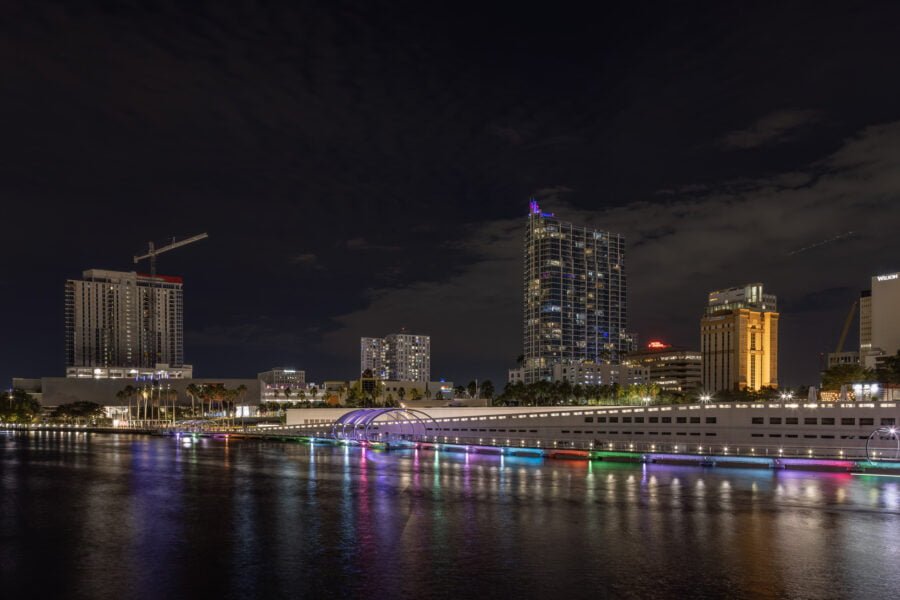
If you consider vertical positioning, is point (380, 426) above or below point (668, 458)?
below

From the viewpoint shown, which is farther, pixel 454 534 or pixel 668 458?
pixel 668 458

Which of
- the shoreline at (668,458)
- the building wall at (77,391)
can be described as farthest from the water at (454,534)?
the building wall at (77,391)

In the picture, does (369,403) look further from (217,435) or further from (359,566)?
(359,566)

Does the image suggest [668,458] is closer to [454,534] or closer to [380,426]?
[454,534]

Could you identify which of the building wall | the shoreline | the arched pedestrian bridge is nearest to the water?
the shoreline

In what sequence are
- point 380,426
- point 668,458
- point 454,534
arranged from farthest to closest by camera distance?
1. point 380,426
2. point 668,458
3. point 454,534

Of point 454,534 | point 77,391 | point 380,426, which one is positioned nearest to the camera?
point 454,534

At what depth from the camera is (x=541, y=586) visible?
2766cm

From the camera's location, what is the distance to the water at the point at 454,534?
27969mm

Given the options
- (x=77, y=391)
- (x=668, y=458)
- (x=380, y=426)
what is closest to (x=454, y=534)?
(x=668, y=458)

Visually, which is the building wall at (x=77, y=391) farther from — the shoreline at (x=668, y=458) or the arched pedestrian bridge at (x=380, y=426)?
the shoreline at (x=668, y=458)

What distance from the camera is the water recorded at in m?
28.0

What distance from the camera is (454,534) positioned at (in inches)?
1455

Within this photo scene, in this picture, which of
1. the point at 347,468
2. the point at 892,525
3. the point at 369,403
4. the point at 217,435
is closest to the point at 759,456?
the point at 892,525
